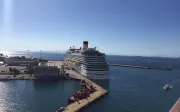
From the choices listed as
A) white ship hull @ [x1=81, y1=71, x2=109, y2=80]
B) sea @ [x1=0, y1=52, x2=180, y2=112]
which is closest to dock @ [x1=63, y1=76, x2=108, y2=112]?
sea @ [x1=0, y1=52, x2=180, y2=112]

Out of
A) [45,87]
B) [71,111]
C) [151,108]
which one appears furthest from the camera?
[45,87]

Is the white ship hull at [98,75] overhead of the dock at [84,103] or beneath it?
overhead

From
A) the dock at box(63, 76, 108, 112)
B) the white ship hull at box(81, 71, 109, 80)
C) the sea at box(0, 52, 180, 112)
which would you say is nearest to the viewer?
the dock at box(63, 76, 108, 112)

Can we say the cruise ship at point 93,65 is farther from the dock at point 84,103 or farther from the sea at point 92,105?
the dock at point 84,103

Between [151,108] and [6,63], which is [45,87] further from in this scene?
[6,63]

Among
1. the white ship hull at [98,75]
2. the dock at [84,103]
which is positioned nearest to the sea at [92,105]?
the dock at [84,103]

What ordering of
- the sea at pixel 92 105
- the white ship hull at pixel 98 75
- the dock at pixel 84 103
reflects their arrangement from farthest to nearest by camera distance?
1. the white ship hull at pixel 98 75
2. the sea at pixel 92 105
3. the dock at pixel 84 103

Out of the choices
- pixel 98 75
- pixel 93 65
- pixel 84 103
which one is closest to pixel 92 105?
pixel 84 103

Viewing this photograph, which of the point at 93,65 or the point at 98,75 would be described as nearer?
the point at 98,75

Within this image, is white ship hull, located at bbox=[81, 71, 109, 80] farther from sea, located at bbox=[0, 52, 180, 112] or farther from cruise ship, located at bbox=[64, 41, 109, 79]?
sea, located at bbox=[0, 52, 180, 112]

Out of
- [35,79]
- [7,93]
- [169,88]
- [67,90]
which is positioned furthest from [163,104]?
[35,79]

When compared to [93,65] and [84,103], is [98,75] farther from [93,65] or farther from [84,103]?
[84,103]
